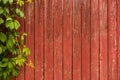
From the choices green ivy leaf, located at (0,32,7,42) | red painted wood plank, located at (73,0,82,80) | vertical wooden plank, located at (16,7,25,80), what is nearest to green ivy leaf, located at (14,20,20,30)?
green ivy leaf, located at (0,32,7,42)

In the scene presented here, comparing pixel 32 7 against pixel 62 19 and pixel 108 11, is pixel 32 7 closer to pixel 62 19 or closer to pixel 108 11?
pixel 62 19

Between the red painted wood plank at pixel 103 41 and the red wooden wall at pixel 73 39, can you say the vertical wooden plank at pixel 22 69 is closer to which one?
the red wooden wall at pixel 73 39

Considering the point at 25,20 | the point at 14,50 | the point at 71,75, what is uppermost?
the point at 25,20

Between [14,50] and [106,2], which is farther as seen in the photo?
[106,2]

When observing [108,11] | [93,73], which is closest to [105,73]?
[93,73]

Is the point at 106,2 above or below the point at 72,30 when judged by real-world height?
above

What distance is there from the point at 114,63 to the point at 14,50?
126 centimetres

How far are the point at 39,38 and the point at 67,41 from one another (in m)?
0.35

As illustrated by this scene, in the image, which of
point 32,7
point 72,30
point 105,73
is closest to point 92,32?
point 72,30

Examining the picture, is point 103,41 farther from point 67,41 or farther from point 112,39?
point 67,41

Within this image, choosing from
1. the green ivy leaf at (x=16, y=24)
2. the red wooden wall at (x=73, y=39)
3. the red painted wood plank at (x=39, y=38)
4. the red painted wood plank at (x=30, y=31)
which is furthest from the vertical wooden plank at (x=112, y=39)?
the green ivy leaf at (x=16, y=24)

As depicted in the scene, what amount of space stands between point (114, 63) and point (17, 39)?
124 centimetres

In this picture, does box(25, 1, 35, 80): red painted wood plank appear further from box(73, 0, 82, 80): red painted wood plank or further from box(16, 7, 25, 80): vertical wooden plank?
box(73, 0, 82, 80): red painted wood plank

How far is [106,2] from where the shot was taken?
14.4ft
